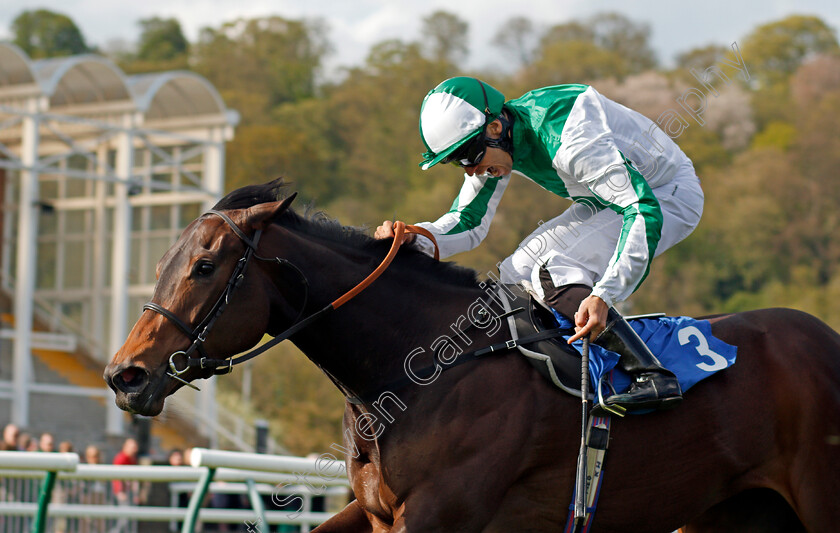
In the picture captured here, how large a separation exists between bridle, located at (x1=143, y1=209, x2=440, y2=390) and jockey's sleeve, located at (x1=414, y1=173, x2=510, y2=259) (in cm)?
47

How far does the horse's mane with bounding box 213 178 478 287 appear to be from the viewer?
3.72m

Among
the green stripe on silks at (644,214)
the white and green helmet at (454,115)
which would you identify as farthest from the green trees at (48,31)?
the green stripe on silks at (644,214)

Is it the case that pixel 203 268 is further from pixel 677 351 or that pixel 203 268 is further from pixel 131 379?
pixel 677 351

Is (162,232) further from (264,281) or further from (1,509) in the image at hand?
(264,281)

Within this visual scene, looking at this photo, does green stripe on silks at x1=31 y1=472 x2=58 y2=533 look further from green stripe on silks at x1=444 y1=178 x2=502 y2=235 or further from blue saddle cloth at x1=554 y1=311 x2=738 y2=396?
blue saddle cloth at x1=554 y1=311 x2=738 y2=396

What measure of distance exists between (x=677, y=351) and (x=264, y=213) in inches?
61.0

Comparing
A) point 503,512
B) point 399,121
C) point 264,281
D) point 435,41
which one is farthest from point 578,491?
point 435,41

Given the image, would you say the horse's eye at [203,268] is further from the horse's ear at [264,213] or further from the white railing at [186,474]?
the white railing at [186,474]

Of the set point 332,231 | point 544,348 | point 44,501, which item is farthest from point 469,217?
point 44,501

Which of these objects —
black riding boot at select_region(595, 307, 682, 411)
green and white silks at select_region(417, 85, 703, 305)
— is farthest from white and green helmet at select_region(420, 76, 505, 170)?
black riding boot at select_region(595, 307, 682, 411)

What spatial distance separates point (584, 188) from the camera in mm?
3982

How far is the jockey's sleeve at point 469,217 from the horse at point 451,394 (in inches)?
12.6

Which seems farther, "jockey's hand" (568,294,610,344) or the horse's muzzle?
"jockey's hand" (568,294,610,344)

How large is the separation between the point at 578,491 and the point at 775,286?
43138 mm
